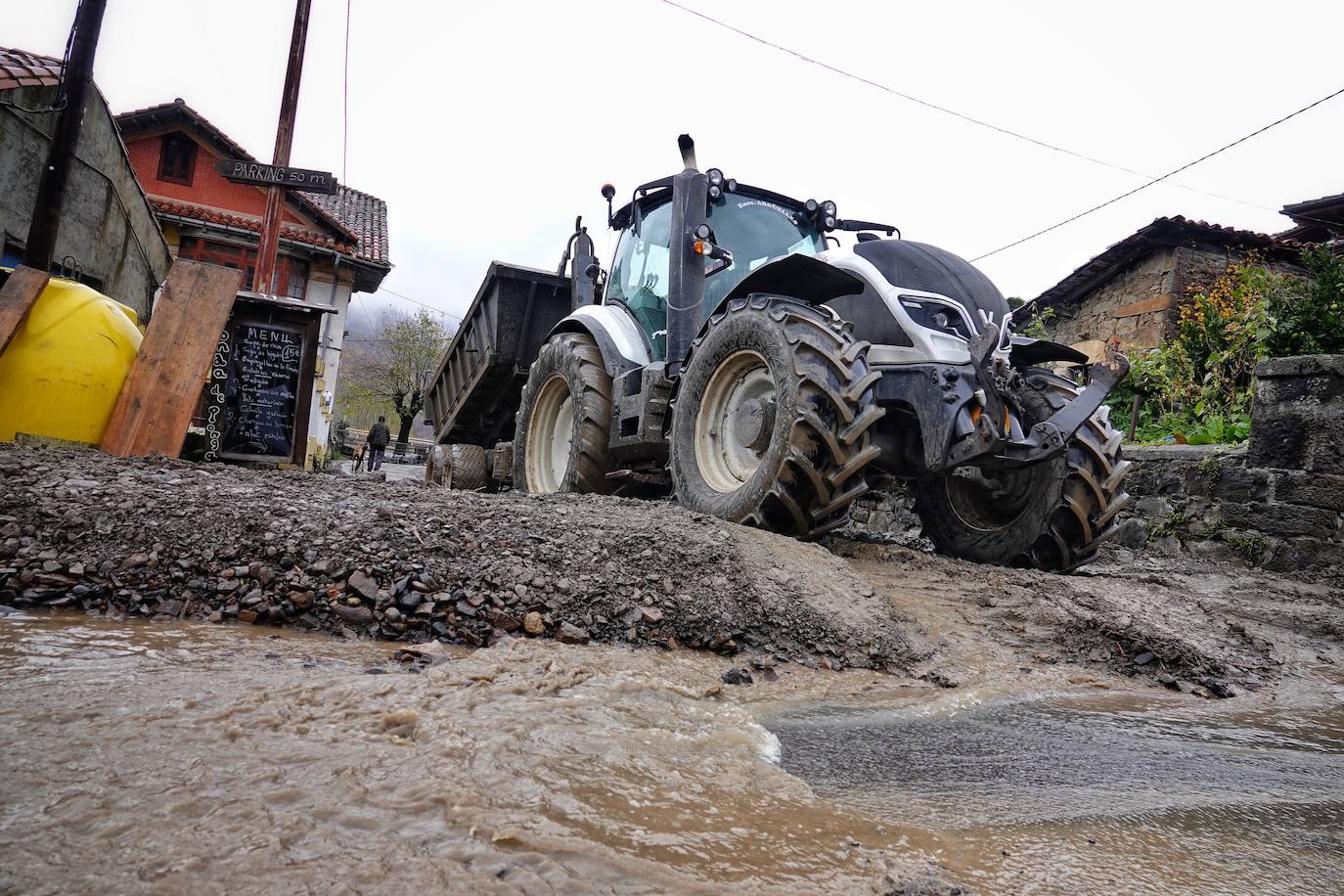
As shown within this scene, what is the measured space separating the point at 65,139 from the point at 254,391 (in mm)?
4899

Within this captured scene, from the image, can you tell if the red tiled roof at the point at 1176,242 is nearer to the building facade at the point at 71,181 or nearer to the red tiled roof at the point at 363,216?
the building facade at the point at 71,181

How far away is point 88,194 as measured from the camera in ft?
33.6

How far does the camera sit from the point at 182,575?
2609 mm

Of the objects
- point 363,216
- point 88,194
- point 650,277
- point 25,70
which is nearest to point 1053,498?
point 650,277

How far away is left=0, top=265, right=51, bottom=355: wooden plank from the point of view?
15.2 ft

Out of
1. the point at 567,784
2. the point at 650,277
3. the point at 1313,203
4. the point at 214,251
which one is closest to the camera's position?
the point at 567,784

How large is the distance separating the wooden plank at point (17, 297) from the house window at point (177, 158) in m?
21.3

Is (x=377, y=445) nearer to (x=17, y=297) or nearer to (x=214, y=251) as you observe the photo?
(x=214, y=251)

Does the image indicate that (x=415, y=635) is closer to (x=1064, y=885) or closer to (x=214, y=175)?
(x=1064, y=885)

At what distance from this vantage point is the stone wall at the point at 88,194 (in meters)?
9.35

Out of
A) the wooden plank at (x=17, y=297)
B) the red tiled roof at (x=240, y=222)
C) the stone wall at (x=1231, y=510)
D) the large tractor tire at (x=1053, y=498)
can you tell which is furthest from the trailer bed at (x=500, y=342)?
the red tiled roof at (x=240, y=222)

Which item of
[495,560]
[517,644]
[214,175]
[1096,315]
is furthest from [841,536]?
[214,175]

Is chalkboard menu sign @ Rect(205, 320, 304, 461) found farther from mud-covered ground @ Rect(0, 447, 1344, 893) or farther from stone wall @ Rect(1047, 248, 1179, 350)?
stone wall @ Rect(1047, 248, 1179, 350)

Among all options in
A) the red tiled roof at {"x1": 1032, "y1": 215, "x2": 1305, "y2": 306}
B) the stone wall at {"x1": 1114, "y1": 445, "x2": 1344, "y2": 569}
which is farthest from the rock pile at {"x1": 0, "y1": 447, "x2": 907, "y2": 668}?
the red tiled roof at {"x1": 1032, "y1": 215, "x2": 1305, "y2": 306}
